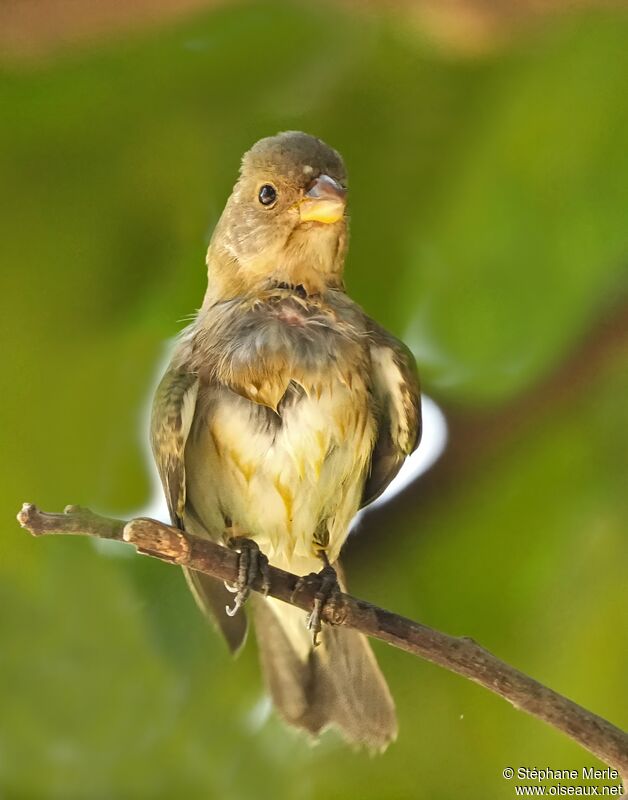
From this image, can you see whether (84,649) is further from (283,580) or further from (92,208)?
(92,208)

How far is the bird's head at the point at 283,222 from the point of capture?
4.83 feet

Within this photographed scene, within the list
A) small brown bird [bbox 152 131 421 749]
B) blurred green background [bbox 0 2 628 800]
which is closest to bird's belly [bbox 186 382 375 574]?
small brown bird [bbox 152 131 421 749]

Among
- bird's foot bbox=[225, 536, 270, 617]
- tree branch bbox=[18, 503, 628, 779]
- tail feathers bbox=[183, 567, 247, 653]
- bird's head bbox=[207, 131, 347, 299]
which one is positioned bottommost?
tail feathers bbox=[183, 567, 247, 653]

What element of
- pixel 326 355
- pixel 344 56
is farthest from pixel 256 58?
pixel 326 355

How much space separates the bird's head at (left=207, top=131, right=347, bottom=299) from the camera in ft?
4.83

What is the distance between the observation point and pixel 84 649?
1.87 metres

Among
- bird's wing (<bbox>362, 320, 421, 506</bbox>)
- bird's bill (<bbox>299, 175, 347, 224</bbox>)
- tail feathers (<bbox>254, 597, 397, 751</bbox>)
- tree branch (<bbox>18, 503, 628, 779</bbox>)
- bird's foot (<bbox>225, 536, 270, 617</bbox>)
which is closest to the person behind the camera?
tree branch (<bbox>18, 503, 628, 779</bbox>)

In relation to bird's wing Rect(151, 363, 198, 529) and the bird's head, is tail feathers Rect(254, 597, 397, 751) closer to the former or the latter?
bird's wing Rect(151, 363, 198, 529)

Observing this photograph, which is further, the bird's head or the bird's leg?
the bird's head

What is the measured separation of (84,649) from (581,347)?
1001 millimetres

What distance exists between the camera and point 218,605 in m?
1.62

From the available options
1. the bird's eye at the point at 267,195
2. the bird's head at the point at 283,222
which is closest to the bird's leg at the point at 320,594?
the bird's head at the point at 283,222

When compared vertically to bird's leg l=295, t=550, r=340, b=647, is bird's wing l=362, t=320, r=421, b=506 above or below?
above

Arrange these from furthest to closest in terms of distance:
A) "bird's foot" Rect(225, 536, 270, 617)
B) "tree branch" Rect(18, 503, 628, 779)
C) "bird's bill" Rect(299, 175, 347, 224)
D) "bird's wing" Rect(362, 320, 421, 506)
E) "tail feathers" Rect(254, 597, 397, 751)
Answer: "tail feathers" Rect(254, 597, 397, 751) < "bird's wing" Rect(362, 320, 421, 506) < "bird's bill" Rect(299, 175, 347, 224) < "bird's foot" Rect(225, 536, 270, 617) < "tree branch" Rect(18, 503, 628, 779)
